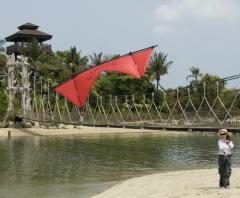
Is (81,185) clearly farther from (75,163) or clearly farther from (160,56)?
(160,56)

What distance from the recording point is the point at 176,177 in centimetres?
1480

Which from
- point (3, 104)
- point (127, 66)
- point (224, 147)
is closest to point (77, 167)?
point (127, 66)

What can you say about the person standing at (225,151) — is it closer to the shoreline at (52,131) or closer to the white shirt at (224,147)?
the white shirt at (224,147)

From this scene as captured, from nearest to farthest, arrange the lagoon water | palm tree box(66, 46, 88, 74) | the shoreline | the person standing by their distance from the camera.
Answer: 1. the person standing
2. the lagoon water
3. the shoreline
4. palm tree box(66, 46, 88, 74)

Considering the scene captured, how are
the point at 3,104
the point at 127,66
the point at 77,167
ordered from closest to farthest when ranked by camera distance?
1. the point at 77,167
2. the point at 127,66
3. the point at 3,104

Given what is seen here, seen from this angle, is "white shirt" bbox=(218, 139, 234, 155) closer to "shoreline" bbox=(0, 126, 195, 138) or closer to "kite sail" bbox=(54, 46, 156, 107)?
"kite sail" bbox=(54, 46, 156, 107)

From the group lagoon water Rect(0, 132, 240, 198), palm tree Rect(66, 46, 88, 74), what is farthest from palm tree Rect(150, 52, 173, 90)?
lagoon water Rect(0, 132, 240, 198)

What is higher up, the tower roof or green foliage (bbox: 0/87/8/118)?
the tower roof

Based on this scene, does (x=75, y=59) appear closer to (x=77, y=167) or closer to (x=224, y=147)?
(x=77, y=167)

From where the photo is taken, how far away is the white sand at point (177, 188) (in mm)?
10242

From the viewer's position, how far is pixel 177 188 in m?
12.0

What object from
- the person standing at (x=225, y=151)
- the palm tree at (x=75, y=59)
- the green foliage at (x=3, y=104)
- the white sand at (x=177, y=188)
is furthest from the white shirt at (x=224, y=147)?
the palm tree at (x=75, y=59)

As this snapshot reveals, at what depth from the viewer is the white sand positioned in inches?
403

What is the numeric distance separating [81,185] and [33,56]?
43.5 m
